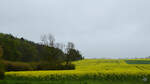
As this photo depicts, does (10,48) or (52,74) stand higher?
(10,48)

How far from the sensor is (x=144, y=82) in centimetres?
1532

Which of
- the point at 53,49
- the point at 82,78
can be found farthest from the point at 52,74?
the point at 53,49

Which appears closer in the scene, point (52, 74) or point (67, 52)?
point (52, 74)

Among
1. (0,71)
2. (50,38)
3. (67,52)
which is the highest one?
(50,38)

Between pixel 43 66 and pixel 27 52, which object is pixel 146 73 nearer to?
pixel 43 66

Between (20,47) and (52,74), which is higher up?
(20,47)

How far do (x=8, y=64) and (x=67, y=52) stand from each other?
25.0 m

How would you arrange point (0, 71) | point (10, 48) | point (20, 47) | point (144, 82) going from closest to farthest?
1. point (144, 82)
2. point (0, 71)
3. point (10, 48)
4. point (20, 47)

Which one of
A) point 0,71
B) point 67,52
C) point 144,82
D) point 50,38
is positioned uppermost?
point 50,38

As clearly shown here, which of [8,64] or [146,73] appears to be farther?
[8,64]

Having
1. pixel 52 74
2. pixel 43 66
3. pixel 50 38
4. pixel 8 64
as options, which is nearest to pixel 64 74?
pixel 52 74

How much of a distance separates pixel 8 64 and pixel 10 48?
22.2m

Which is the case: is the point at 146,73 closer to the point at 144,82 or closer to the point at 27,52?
the point at 144,82

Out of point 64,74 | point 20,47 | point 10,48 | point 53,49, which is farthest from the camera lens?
point 20,47
